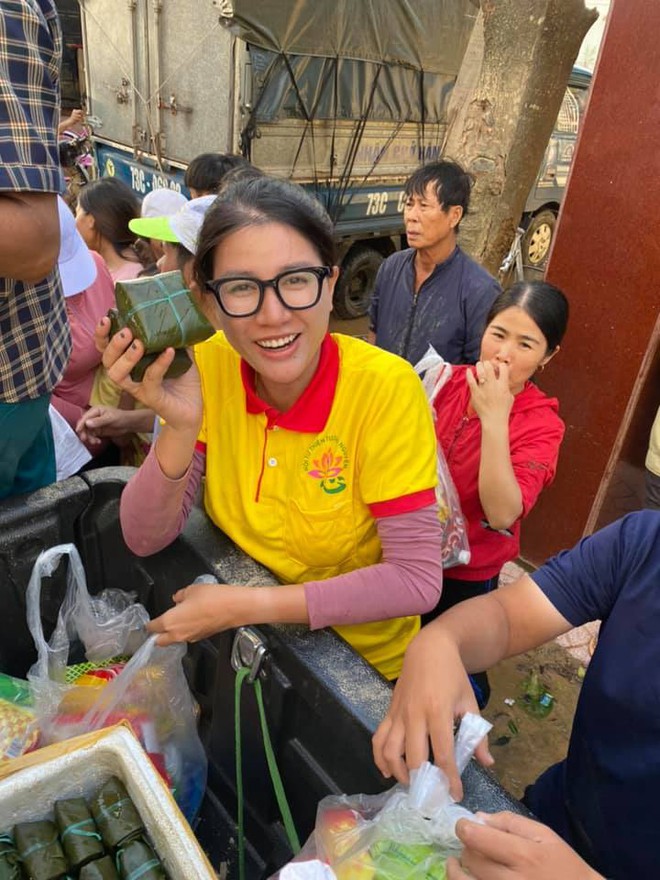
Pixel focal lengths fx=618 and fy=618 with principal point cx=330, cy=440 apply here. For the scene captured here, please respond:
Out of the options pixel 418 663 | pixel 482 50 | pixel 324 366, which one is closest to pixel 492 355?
pixel 324 366

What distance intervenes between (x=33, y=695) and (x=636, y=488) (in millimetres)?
2980

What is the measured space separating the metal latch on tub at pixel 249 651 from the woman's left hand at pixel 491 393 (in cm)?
115

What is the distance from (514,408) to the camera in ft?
7.00

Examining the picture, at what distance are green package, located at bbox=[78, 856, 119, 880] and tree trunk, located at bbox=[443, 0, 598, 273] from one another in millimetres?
3548

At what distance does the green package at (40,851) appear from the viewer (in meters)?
0.86

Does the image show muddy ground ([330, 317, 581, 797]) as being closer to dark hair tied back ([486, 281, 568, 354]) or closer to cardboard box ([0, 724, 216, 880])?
dark hair tied back ([486, 281, 568, 354])

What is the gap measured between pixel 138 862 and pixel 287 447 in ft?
2.58

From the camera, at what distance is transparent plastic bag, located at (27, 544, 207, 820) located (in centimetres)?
113

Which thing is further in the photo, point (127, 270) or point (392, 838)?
point (127, 270)

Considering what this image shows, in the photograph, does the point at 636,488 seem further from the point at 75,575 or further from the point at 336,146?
the point at 336,146

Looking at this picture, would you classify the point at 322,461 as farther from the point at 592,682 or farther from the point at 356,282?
the point at 356,282

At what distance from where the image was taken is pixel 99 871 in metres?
0.87

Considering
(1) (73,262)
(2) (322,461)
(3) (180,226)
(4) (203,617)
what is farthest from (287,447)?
(1) (73,262)

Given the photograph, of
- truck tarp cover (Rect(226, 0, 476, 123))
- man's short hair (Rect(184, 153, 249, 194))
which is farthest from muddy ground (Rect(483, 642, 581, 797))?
truck tarp cover (Rect(226, 0, 476, 123))
